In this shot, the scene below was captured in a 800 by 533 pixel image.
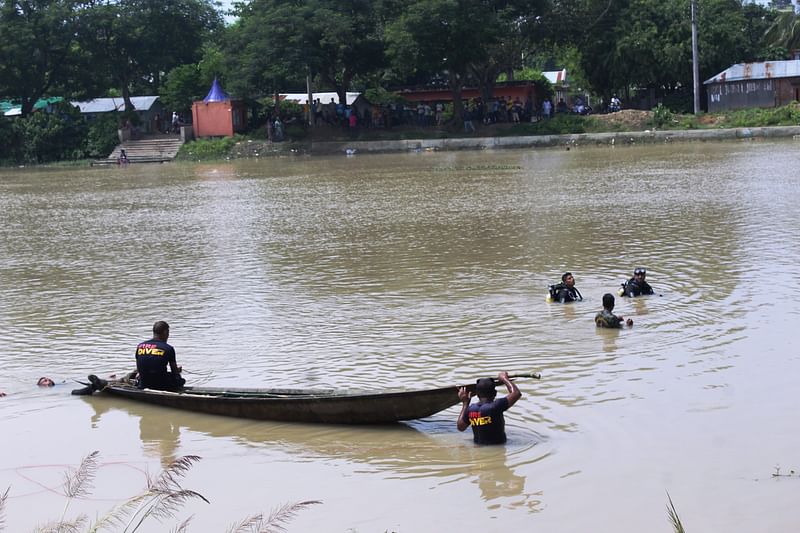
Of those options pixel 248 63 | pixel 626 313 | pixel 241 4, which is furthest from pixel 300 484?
pixel 241 4

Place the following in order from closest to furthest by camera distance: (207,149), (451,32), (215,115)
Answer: (451,32)
(207,149)
(215,115)

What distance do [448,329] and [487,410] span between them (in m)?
4.88

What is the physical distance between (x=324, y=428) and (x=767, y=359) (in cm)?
518

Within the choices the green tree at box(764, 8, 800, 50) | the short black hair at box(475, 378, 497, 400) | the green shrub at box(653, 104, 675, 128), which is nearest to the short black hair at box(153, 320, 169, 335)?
the short black hair at box(475, 378, 497, 400)

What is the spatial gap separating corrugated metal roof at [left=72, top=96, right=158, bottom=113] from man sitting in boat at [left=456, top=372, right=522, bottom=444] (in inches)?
2216

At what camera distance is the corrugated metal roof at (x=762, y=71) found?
5062 centimetres

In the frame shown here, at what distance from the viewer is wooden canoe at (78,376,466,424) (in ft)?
29.8

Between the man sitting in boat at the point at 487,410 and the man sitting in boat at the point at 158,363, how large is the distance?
3.34 metres

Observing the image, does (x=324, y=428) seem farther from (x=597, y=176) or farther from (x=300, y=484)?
(x=597, y=176)

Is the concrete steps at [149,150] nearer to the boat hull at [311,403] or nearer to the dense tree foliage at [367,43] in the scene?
the dense tree foliage at [367,43]

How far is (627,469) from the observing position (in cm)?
852

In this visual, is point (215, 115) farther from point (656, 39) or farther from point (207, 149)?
point (656, 39)

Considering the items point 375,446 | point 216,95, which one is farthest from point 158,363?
point 216,95

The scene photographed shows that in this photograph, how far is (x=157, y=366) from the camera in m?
10.7
